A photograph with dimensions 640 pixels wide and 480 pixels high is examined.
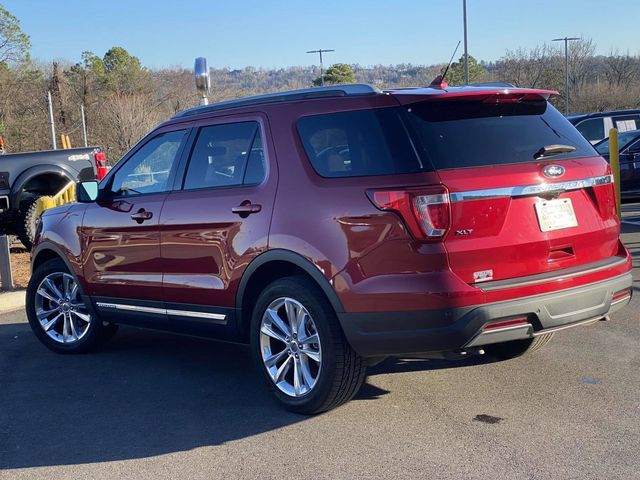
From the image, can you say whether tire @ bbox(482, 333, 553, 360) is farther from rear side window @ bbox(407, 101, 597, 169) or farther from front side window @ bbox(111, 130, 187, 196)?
front side window @ bbox(111, 130, 187, 196)

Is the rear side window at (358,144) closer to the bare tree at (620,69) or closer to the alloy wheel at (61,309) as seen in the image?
the alloy wheel at (61,309)

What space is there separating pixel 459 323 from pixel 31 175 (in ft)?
34.1

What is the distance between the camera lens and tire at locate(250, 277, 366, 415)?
177 inches

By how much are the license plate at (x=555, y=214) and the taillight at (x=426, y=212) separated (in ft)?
1.97

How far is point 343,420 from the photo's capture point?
15.2ft

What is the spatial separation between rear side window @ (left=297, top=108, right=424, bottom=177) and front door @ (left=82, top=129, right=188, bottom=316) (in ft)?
4.32

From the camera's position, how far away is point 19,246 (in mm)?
14609

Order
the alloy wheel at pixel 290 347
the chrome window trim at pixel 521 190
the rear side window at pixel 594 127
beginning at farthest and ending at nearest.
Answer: the rear side window at pixel 594 127
the alloy wheel at pixel 290 347
the chrome window trim at pixel 521 190

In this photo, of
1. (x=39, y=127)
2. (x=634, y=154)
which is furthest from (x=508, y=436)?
(x=39, y=127)

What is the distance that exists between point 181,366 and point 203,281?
3.74 ft

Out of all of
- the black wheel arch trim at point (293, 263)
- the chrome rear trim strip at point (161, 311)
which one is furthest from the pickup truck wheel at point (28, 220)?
the black wheel arch trim at point (293, 263)

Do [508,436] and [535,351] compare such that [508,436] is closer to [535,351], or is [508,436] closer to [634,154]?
[535,351]

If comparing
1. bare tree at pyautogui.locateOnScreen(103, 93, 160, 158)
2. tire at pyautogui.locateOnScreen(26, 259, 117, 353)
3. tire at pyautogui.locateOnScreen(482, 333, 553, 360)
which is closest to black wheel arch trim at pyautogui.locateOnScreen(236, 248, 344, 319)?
tire at pyautogui.locateOnScreen(482, 333, 553, 360)

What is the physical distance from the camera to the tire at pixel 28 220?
1264 centimetres
